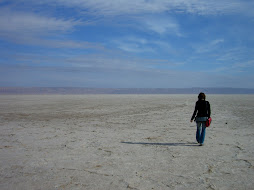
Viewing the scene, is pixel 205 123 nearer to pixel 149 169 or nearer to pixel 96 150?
pixel 149 169

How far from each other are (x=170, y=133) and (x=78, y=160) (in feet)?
15.9

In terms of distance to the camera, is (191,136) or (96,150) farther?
(191,136)

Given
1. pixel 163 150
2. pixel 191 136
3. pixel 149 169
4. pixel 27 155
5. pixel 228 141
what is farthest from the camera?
pixel 191 136

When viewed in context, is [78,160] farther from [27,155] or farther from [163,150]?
[163,150]

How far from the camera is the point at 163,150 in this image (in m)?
6.92

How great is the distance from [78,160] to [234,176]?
12.5 ft

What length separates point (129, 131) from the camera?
10188 mm

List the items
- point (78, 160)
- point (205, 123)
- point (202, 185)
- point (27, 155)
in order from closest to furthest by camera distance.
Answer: point (202, 185) → point (78, 160) → point (27, 155) → point (205, 123)

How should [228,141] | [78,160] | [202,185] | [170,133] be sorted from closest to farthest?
[202,185]
[78,160]
[228,141]
[170,133]

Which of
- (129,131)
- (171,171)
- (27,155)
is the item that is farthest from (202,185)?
(129,131)

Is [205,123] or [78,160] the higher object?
[205,123]

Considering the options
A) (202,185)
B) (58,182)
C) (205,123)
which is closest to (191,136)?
(205,123)

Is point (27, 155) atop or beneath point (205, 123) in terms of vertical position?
beneath

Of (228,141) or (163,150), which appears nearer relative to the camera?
(163,150)
